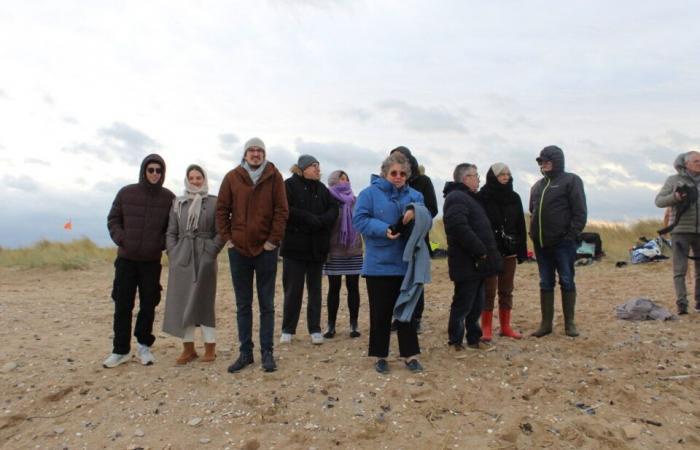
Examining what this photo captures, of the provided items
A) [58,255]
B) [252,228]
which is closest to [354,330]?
[252,228]

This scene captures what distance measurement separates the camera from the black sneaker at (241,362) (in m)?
5.21

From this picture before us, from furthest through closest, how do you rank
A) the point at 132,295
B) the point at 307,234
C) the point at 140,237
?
the point at 307,234 → the point at 132,295 → the point at 140,237

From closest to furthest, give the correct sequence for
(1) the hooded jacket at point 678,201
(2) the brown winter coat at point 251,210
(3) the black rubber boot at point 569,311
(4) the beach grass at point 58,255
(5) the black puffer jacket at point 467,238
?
1. (2) the brown winter coat at point 251,210
2. (5) the black puffer jacket at point 467,238
3. (3) the black rubber boot at point 569,311
4. (1) the hooded jacket at point 678,201
5. (4) the beach grass at point 58,255

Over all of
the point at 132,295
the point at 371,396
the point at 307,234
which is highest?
the point at 307,234

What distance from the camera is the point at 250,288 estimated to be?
5.29 meters

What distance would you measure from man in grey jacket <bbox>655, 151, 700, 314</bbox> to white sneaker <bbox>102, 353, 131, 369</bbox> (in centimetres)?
637

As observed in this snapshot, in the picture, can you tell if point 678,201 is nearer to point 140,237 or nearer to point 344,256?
point 344,256

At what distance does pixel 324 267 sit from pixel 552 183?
2.61 meters

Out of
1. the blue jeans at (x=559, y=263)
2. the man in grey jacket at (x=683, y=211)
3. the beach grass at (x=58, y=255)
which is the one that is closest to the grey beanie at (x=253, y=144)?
the blue jeans at (x=559, y=263)

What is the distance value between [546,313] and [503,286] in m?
0.57

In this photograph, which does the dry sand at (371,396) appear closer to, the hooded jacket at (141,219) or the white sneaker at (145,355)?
the white sneaker at (145,355)

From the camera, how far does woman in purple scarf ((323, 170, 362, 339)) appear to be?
6195 mm

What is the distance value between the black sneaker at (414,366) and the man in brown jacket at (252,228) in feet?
3.99

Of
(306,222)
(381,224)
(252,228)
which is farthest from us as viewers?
(306,222)
